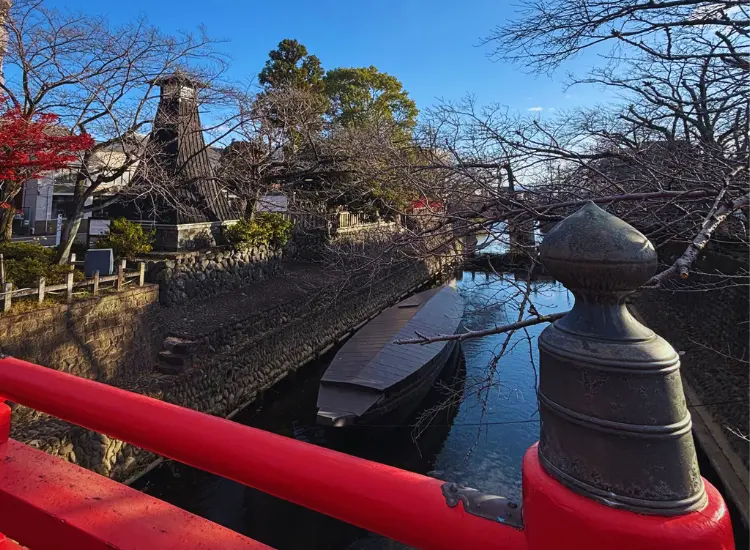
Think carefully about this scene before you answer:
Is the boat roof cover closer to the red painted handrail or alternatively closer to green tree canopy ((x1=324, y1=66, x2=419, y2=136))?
the red painted handrail

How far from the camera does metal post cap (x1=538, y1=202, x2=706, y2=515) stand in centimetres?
75

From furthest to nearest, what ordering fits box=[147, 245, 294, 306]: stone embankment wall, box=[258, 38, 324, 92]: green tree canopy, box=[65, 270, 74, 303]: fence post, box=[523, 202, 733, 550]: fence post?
box=[258, 38, 324, 92]: green tree canopy → box=[147, 245, 294, 306]: stone embankment wall → box=[65, 270, 74, 303]: fence post → box=[523, 202, 733, 550]: fence post

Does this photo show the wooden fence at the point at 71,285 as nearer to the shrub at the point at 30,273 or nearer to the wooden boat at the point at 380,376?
the shrub at the point at 30,273

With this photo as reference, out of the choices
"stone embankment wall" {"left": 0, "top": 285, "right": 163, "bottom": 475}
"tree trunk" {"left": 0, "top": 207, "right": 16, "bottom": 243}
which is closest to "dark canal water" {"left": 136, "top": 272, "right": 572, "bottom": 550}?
"stone embankment wall" {"left": 0, "top": 285, "right": 163, "bottom": 475}

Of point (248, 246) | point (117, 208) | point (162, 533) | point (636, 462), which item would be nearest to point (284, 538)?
point (162, 533)

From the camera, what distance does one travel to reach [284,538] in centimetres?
630

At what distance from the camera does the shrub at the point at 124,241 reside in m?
9.93

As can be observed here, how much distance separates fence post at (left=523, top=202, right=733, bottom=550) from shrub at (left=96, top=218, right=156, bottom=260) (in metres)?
11.2

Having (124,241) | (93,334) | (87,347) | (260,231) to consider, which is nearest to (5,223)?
(124,241)

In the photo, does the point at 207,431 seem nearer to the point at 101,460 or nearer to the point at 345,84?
the point at 101,460

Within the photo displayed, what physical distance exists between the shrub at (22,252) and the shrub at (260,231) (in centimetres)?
523

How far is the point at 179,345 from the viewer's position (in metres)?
8.72

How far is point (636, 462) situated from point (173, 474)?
8.34 m

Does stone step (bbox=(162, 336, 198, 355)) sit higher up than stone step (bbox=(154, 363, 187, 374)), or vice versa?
stone step (bbox=(162, 336, 198, 355))
